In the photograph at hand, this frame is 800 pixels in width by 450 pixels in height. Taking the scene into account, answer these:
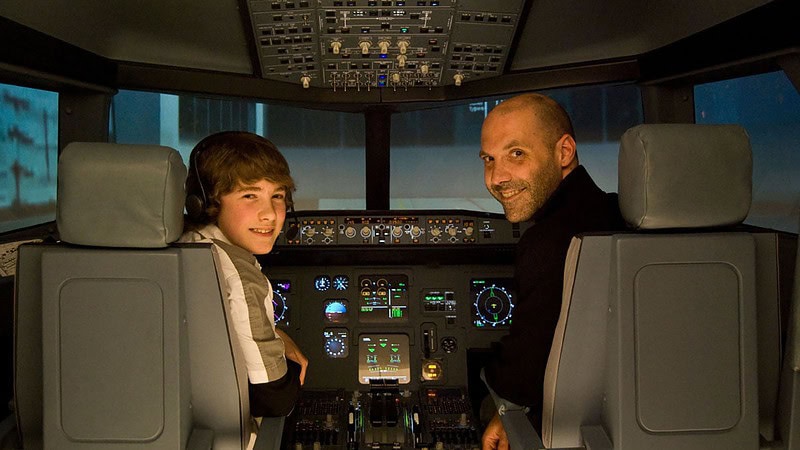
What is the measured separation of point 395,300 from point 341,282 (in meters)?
0.23

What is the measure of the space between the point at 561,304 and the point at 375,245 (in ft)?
3.98

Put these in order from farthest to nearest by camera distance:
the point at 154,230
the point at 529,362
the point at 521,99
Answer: the point at 521,99, the point at 529,362, the point at 154,230

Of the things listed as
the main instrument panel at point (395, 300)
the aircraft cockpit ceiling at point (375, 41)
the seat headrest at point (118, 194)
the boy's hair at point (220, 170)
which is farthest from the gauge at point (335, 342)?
the seat headrest at point (118, 194)

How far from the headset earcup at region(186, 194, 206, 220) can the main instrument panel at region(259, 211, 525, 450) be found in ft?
3.29

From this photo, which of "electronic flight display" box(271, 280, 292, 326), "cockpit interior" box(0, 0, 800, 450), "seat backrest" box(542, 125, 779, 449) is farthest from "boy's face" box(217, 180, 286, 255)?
"electronic flight display" box(271, 280, 292, 326)

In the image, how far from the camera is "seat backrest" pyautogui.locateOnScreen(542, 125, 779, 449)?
1410mm

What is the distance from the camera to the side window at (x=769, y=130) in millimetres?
2264

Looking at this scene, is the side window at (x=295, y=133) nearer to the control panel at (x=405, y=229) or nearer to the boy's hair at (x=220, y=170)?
the control panel at (x=405, y=229)

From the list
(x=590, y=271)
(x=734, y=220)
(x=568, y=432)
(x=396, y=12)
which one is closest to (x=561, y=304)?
(x=590, y=271)

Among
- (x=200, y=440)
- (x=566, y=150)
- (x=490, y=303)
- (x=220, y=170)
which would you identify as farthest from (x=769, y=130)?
(x=200, y=440)

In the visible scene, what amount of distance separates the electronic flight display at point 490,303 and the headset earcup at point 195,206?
1402mm

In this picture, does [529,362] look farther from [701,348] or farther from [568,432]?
[701,348]

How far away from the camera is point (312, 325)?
278cm

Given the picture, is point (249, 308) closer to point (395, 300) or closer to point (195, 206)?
point (195, 206)
